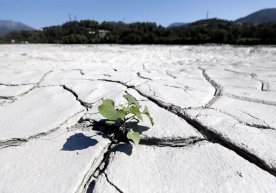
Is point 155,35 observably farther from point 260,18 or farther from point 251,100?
point 260,18

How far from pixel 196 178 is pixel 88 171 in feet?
1.24

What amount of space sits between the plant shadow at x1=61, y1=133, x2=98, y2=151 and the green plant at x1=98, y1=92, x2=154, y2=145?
0.39ft

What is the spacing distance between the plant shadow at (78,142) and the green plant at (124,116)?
0.12m

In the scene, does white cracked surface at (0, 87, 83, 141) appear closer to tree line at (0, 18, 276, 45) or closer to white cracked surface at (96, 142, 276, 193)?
white cracked surface at (96, 142, 276, 193)

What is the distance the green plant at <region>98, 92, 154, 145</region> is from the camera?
A: 113 centimetres

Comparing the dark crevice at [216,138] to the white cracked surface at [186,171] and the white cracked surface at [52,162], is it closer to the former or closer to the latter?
the white cracked surface at [186,171]

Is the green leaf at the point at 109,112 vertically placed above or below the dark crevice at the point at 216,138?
above

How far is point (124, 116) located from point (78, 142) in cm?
23

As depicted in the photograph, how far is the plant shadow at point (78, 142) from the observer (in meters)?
1.16

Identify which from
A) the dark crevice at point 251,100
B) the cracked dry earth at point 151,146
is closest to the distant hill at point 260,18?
the dark crevice at point 251,100

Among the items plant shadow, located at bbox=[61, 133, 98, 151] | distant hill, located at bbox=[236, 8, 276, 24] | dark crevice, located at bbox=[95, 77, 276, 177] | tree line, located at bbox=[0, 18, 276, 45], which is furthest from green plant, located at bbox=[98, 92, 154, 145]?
distant hill, located at bbox=[236, 8, 276, 24]

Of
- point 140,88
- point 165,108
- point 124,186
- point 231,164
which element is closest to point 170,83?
point 140,88

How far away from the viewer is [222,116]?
1.46m

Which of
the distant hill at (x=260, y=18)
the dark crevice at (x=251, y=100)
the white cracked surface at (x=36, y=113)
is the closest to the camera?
the white cracked surface at (x=36, y=113)
